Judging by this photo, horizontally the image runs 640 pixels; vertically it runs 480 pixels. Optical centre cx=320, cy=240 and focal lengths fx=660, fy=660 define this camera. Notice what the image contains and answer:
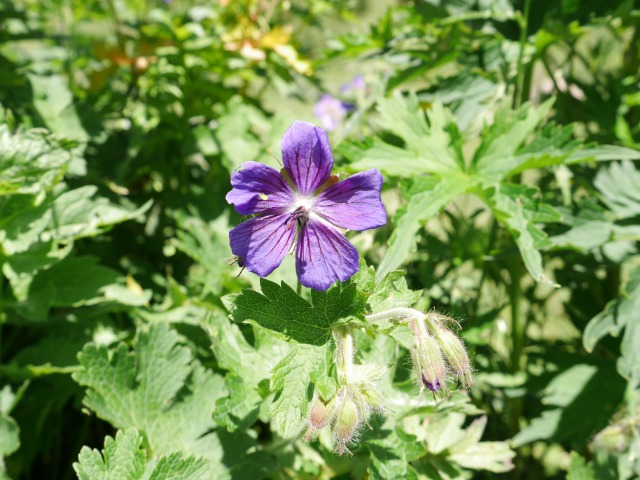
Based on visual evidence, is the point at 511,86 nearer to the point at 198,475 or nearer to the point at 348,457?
the point at 348,457

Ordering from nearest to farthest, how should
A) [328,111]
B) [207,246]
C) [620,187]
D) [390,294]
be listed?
1. [390,294]
2. [620,187]
3. [207,246]
4. [328,111]

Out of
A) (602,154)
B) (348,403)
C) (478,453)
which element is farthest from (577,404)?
(348,403)

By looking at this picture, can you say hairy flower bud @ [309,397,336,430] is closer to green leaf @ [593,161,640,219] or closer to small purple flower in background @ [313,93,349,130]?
green leaf @ [593,161,640,219]

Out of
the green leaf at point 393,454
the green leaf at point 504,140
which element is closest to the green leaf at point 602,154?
the green leaf at point 504,140

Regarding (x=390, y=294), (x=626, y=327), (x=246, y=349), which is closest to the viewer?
(x=390, y=294)

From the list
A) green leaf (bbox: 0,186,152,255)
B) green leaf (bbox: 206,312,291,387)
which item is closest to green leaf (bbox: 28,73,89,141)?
green leaf (bbox: 0,186,152,255)

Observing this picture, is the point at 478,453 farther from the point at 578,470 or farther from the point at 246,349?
the point at 246,349

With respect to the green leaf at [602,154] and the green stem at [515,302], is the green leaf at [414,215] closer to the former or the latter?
the green leaf at [602,154]
